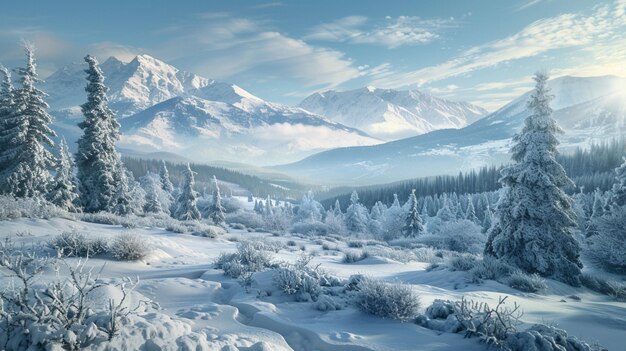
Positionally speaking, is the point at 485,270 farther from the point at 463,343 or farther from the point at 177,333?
the point at 177,333

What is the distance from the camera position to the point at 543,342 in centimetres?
459

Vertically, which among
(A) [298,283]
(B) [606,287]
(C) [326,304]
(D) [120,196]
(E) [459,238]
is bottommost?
(E) [459,238]

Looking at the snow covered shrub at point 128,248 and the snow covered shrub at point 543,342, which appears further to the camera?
the snow covered shrub at point 128,248

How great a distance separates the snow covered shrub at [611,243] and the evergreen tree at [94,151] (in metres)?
29.9

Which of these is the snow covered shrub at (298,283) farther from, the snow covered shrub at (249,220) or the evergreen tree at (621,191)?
the snow covered shrub at (249,220)

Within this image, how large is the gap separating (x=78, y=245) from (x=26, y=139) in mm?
18296

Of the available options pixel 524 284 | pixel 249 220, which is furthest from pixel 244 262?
pixel 249 220

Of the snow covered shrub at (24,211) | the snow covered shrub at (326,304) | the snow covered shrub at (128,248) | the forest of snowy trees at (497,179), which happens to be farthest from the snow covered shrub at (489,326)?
the snow covered shrub at (24,211)

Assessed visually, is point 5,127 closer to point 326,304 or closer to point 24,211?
point 24,211

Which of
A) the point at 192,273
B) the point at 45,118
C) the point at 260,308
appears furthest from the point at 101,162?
the point at 260,308

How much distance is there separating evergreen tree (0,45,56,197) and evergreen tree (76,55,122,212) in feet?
6.59

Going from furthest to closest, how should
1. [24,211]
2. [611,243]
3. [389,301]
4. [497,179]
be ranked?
[497,179], [611,243], [24,211], [389,301]

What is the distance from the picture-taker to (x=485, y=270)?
11.5 metres

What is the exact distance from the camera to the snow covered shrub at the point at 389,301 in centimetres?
605
